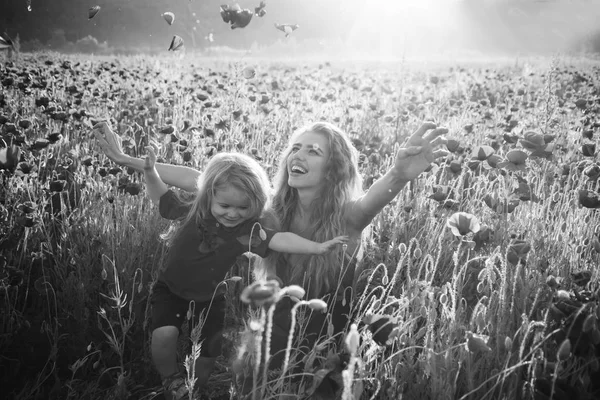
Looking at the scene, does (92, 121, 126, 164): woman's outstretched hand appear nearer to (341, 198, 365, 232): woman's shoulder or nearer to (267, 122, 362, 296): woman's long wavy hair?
(267, 122, 362, 296): woman's long wavy hair

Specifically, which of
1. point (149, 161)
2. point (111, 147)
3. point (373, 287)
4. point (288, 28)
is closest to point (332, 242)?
point (373, 287)

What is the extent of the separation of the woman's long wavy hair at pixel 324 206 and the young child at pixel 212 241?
0.76 feet

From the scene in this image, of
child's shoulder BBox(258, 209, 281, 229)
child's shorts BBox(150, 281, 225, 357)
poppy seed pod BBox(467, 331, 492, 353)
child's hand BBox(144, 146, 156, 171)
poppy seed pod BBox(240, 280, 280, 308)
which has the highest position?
child's hand BBox(144, 146, 156, 171)

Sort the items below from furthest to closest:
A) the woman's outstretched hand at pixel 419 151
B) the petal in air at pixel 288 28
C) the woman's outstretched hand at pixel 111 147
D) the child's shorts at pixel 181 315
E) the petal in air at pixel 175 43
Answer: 1. the petal in air at pixel 288 28
2. the petal in air at pixel 175 43
3. the woman's outstretched hand at pixel 111 147
4. the child's shorts at pixel 181 315
5. the woman's outstretched hand at pixel 419 151

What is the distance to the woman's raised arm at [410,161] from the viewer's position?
1.79 metres

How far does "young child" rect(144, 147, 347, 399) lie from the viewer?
2.01 metres

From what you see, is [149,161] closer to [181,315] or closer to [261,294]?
[181,315]

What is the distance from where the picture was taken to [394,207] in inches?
110

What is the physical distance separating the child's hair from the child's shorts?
0.92 feet

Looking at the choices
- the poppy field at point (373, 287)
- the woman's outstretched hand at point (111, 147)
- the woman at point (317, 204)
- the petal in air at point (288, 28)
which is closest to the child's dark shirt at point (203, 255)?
the poppy field at point (373, 287)

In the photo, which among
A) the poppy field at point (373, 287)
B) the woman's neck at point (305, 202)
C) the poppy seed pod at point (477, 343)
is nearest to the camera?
the poppy seed pod at point (477, 343)

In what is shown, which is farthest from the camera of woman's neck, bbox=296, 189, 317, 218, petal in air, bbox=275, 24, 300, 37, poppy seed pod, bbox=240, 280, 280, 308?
petal in air, bbox=275, 24, 300, 37

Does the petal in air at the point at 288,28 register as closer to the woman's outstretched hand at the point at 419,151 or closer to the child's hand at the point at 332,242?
the woman's outstretched hand at the point at 419,151

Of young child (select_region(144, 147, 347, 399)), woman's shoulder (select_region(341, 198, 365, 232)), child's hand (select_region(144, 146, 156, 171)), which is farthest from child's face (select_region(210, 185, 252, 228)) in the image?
woman's shoulder (select_region(341, 198, 365, 232))
